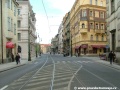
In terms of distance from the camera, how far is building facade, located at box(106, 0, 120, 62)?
37.2 meters

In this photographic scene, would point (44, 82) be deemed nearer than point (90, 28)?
Yes

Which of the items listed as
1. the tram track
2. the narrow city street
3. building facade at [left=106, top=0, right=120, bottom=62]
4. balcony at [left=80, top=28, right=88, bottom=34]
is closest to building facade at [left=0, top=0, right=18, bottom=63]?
building facade at [left=106, top=0, right=120, bottom=62]

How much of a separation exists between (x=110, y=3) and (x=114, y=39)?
6.12 meters

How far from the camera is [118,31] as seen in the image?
1463 inches

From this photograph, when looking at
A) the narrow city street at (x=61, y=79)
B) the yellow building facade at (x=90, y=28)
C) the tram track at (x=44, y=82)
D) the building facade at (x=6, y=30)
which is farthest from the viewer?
the yellow building facade at (x=90, y=28)

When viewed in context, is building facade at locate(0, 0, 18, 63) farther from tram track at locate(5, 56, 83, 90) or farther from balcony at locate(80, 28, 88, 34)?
balcony at locate(80, 28, 88, 34)

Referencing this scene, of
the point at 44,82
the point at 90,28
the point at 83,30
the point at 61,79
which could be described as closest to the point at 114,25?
the point at 61,79

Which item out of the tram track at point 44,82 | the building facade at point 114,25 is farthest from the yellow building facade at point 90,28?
the tram track at point 44,82

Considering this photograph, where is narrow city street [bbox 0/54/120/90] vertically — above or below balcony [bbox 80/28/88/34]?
below

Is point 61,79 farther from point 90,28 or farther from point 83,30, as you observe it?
point 90,28

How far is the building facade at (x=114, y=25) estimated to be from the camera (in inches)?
1463

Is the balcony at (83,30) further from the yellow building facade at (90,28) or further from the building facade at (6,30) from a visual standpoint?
the building facade at (6,30)

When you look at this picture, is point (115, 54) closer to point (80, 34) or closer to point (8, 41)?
point (8, 41)

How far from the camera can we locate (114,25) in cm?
4022
